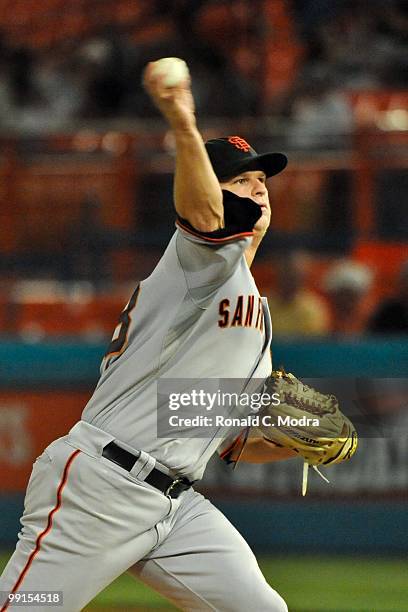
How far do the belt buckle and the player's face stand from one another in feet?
2.57

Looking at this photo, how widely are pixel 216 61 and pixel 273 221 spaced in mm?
2267

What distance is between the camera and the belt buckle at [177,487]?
9.72 ft

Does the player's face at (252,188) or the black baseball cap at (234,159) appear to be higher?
the black baseball cap at (234,159)

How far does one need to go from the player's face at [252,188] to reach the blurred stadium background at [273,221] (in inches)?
113

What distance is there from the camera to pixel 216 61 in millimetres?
9406

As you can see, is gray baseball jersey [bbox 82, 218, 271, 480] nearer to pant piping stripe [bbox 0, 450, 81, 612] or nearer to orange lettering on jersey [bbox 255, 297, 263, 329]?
orange lettering on jersey [bbox 255, 297, 263, 329]

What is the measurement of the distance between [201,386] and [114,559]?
529 mm

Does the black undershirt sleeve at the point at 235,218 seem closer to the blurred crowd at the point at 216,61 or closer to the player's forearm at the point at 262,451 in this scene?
the player's forearm at the point at 262,451

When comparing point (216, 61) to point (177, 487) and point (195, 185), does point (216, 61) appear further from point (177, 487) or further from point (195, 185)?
point (195, 185)

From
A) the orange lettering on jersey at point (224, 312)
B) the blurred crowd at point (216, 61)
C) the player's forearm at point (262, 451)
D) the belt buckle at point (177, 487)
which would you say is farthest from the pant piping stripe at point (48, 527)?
the blurred crowd at point (216, 61)

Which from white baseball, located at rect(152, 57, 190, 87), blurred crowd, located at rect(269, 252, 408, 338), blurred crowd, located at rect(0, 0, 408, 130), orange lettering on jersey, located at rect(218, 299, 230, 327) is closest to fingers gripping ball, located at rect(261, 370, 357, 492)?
orange lettering on jersey, located at rect(218, 299, 230, 327)

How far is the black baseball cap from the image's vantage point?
311cm

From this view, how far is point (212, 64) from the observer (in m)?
9.39

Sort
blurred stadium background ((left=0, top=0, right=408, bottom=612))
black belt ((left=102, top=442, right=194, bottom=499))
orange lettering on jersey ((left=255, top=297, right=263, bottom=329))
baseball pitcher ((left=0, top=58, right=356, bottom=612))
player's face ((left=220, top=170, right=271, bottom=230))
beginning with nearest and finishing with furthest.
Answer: baseball pitcher ((left=0, top=58, right=356, bottom=612)) < black belt ((left=102, top=442, right=194, bottom=499)) < orange lettering on jersey ((left=255, top=297, right=263, bottom=329)) < player's face ((left=220, top=170, right=271, bottom=230)) < blurred stadium background ((left=0, top=0, right=408, bottom=612))
